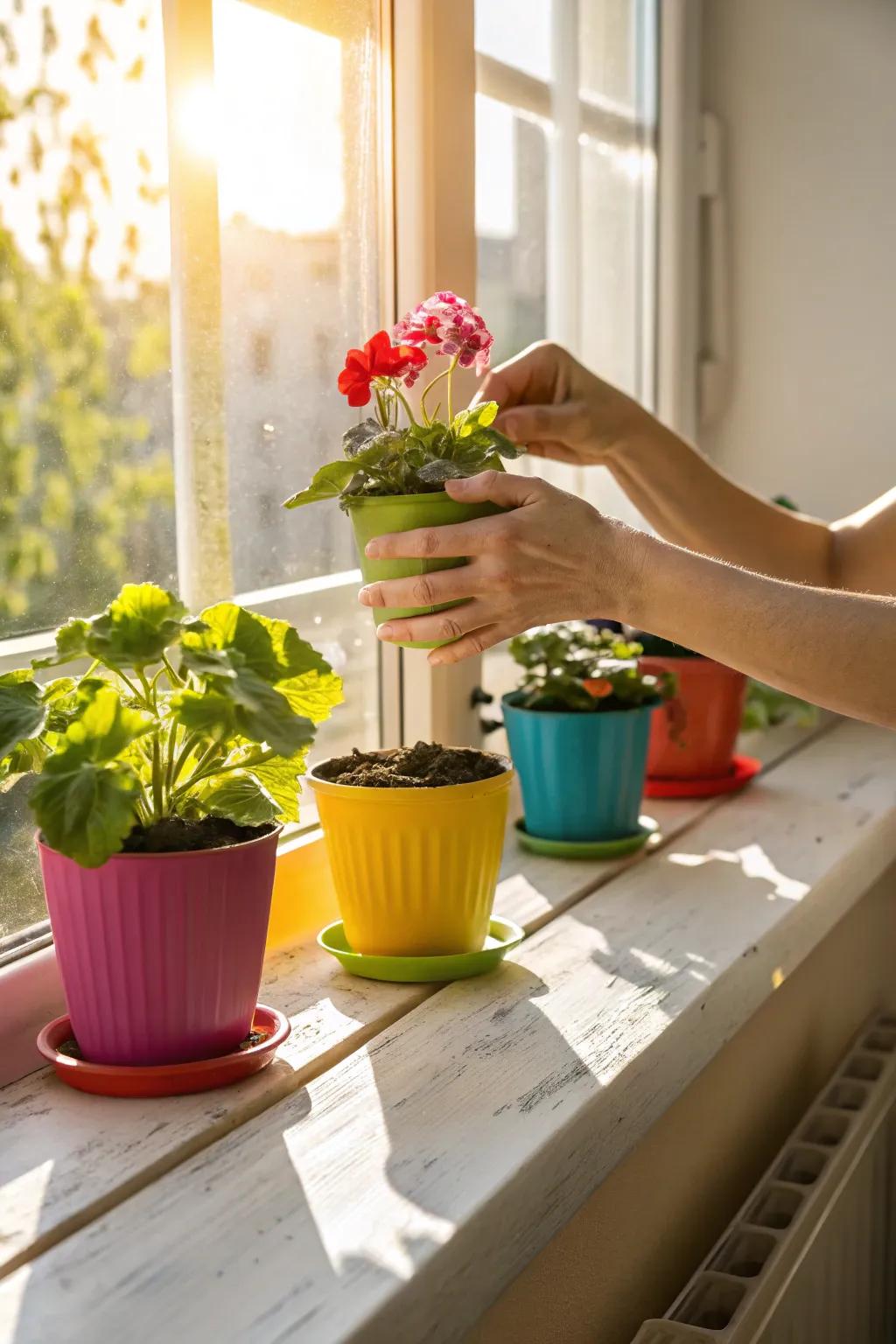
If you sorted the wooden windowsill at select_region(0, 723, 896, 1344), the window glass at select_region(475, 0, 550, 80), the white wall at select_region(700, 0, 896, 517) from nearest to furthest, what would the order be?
the wooden windowsill at select_region(0, 723, 896, 1344) < the window glass at select_region(475, 0, 550, 80) < the white wall at select_region(700, 0, 896, 517)

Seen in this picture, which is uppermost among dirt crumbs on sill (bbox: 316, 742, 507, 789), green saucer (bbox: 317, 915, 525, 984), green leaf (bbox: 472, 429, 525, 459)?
green leaf (bbox: 472, 429, 525, 459)

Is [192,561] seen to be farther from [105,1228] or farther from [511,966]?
[105,1228]

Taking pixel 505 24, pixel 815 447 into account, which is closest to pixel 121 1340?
pixel 505 24

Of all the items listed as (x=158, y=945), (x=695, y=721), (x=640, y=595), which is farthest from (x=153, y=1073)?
(x=695, y=721)

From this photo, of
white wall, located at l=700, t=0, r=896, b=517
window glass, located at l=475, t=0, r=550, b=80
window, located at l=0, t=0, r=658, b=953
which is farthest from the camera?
white wall, located at l=700, t=0, r=896, b=517

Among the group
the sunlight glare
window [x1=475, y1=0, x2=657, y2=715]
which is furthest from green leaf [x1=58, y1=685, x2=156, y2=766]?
window [x1=475, y1=0, x2=657, y2=715]

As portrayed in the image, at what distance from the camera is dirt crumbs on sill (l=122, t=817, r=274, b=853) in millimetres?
965

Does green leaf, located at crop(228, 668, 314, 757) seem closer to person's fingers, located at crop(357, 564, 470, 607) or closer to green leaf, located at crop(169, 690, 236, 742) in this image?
green leaf, located at crop(169, 690, 236, 742)

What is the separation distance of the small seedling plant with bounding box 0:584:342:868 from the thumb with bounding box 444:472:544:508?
178 millimetres

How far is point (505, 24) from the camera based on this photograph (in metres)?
1.81

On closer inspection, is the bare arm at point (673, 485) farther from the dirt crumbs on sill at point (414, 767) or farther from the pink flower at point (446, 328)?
the dirt crumbs on sill at point (414, 767)

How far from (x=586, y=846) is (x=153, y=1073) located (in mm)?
726

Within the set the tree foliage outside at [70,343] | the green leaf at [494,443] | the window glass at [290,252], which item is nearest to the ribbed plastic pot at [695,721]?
the window glass at [290,252]

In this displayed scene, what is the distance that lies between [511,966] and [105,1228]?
53 centimetres
